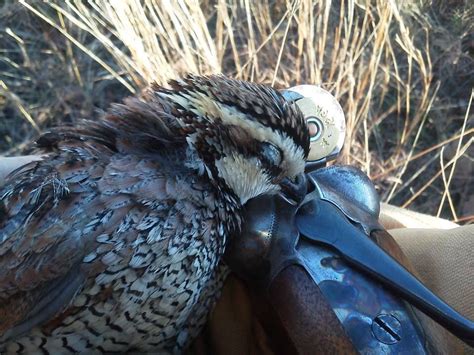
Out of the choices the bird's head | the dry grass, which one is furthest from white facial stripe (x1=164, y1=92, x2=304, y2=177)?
the dry grass

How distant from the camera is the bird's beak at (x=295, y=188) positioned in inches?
77.3

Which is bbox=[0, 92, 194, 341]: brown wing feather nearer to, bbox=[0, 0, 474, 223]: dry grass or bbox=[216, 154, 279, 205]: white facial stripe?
bbox=[216, 154, 279, 205]: white facial stripe

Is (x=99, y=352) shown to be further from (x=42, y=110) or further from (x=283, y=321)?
(x=42, y=110)

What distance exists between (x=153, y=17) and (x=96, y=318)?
1999 mm

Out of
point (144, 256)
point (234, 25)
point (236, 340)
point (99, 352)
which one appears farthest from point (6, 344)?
point (234, 25)

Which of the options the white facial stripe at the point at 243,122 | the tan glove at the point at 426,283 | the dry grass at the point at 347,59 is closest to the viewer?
the white facial stripe at the point at 243,122

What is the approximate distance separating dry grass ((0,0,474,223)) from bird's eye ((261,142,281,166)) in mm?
1342

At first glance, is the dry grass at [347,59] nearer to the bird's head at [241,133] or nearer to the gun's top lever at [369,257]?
the bird's head at [241,133]

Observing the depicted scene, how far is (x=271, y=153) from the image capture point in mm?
2006

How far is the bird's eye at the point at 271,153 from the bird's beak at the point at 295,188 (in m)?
0.06

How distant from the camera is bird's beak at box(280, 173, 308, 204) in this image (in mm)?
1963

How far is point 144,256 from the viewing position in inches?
70.1

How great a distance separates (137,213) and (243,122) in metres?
0.39

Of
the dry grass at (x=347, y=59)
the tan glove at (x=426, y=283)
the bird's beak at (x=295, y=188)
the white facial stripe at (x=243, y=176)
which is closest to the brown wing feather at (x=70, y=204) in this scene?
the white facial stripe at (x=243, y=176)
